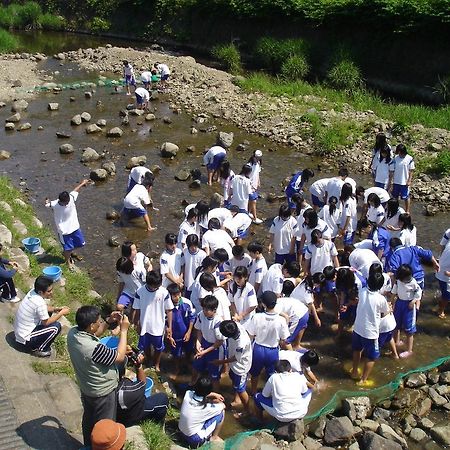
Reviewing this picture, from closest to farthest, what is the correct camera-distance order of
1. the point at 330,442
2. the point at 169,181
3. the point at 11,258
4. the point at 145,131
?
the point at 330,442 → the point at 11,258 → the point at 169,181 → the point at 145,131

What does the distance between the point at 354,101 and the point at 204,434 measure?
54.0 feet

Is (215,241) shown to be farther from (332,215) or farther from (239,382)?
(239,382)

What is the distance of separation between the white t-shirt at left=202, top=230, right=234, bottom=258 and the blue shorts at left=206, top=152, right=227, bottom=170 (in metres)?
5.53

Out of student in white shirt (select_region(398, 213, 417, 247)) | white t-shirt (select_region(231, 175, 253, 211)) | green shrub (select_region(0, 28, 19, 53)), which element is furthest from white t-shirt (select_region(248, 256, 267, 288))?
green shrub (select_region(0, 28, 19, 53))

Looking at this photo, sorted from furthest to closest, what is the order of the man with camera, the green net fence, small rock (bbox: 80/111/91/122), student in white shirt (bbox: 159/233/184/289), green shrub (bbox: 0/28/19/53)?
green shrub (bbox: 0/28/19/53)
small rock (bbox: 80/111/91/122)
student in white shirt (bbox: 159/233/184/289)
the green net fence
the man with camera

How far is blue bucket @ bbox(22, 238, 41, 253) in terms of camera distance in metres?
11.1

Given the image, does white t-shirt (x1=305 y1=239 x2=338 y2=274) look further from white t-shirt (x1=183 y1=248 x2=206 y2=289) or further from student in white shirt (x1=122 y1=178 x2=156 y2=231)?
student in white shirt (x1=122 y1=178 x2=156 y2=231)

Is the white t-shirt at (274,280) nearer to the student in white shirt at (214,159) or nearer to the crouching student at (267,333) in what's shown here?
the crouching student at (267,333)

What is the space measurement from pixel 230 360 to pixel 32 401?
2.53m

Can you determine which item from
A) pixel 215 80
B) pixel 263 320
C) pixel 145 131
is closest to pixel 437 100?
pixel 215 80

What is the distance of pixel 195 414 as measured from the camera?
6488 mm

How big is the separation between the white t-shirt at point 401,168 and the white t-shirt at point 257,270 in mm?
5371

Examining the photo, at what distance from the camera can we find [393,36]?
82.0 ft

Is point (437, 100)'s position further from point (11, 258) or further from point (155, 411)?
point (155, 411)
